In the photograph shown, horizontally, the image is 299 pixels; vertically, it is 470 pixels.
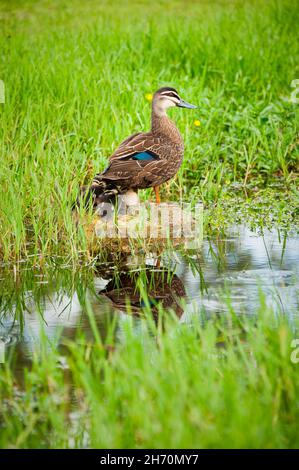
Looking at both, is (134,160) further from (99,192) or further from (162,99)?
(162,99)

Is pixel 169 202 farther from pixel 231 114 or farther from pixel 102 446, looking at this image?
pixel 102 446

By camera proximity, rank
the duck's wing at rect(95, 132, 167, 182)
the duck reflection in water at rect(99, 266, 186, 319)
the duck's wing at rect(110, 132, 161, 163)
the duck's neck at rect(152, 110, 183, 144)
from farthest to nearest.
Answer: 1. the duck's neck at rect(152, 110, 183, 144)
2. the duck's wing at rect(110, 132, 161, 163)
3. the duck's wing at rect(95, 132, 167, 182)
4. the duck reflection in water at rect(99, 266, 186, 319)

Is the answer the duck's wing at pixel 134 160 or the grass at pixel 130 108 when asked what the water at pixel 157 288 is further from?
the duck's wing at pixel 134 160

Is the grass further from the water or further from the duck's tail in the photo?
the water

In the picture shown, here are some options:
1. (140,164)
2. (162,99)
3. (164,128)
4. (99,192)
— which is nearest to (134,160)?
(140,164)

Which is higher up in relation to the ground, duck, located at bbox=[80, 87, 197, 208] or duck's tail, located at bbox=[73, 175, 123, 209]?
duck, located at bbox=[80, 87, 197, 208]

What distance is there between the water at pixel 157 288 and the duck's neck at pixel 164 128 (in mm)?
961

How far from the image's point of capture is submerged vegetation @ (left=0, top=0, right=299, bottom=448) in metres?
3.57

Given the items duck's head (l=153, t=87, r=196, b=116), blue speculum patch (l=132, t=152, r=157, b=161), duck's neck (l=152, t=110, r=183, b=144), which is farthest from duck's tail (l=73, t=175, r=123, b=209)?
duck's head (l=153, t=87, r=196, b=116)

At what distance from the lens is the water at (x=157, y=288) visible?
500 cm

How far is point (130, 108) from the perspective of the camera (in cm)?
862

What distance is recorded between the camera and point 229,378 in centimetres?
348

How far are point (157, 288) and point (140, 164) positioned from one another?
139 centimetres
